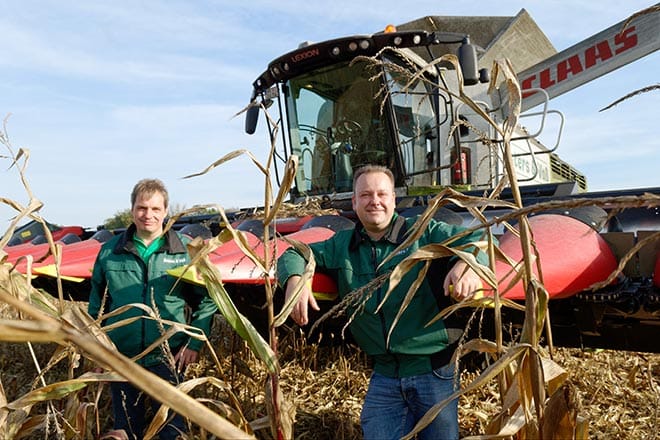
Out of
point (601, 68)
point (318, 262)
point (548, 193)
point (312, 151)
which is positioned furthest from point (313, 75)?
point (318, 262)

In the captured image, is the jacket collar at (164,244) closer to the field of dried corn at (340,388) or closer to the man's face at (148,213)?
the man's face at (148,213)

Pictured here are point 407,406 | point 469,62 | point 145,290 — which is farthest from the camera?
point 469,62

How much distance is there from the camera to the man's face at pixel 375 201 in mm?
2047

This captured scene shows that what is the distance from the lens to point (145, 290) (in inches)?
93.1

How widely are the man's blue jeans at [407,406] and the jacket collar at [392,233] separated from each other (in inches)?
18.8

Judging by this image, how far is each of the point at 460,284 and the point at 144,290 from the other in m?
1.34

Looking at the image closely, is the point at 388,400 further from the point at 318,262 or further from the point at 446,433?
the point at 318,262

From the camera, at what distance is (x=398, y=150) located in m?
4.70

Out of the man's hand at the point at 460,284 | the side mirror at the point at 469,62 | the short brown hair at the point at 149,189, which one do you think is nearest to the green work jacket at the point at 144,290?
the short brown hair at the point at 149,189

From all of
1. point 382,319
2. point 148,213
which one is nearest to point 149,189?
point 148,213

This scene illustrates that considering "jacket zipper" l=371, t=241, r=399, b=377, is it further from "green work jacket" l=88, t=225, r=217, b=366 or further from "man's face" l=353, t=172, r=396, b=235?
"green work jacket" l=88, t=225, r=217, b=366

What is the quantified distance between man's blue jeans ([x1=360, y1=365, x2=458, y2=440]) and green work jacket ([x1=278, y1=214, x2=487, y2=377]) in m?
0.04

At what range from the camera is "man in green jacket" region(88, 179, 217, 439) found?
2340mm

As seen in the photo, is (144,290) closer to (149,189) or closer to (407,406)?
(149,189)
